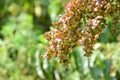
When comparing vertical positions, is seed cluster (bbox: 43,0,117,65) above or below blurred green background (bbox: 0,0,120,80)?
below

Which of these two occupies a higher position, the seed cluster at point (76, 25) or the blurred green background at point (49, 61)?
the blurred green background at point (49, 61)

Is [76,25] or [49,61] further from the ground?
[49,61]

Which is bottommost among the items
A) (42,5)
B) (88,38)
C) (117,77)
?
(88,38)

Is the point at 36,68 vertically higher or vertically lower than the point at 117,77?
higher

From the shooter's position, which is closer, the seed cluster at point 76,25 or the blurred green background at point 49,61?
the seed cluster at point 76,25

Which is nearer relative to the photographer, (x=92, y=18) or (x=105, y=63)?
(x=92, y=18)

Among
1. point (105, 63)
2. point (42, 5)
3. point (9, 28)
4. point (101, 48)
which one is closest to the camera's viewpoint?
point (105, 63)

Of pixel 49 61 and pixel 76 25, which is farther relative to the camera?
pixel 49 61

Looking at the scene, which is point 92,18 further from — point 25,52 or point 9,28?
point 9,28

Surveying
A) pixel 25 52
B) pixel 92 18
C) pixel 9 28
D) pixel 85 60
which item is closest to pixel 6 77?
pixel 25 52

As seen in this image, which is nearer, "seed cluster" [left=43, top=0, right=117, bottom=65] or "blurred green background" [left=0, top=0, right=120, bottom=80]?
"seed cluster" [left=43, top=0, right=117, bottom=65]

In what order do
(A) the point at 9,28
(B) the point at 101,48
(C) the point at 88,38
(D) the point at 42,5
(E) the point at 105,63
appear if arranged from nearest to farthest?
(C) the point at 88,38 → (E) the point at 105,63 → (B) the point at 101,48 → (A) the point at 9,28 → (D) the point at 42,5
